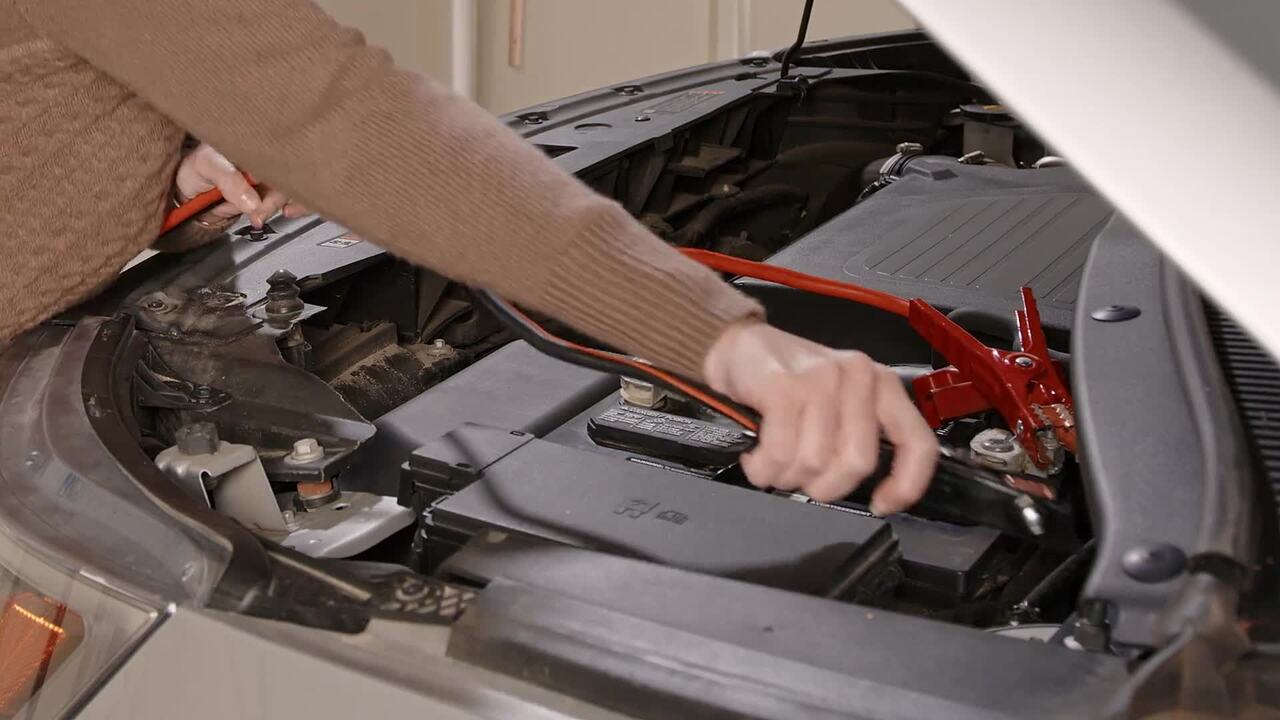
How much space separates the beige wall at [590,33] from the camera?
174 inches

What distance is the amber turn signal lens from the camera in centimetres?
86

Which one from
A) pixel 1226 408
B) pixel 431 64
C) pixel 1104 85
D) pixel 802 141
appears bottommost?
pixel 431 64

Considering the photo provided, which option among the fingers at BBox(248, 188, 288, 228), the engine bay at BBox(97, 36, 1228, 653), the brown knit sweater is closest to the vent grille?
the engine bay at BBox(97, 36, 1228, 653)

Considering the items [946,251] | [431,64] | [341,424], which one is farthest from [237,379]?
[431,64]

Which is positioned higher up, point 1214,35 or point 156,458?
point 1214,35

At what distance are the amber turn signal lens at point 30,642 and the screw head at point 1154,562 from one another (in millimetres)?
686

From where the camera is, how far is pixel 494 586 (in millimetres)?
811

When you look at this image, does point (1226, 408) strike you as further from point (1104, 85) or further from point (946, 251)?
point (946, 251)

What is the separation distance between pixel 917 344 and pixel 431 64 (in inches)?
153

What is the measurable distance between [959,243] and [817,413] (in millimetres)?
916

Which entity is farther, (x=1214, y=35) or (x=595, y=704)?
(x=595, y=704)

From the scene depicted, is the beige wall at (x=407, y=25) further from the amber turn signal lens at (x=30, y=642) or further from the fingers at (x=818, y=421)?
the fingers at (x=818, y=421)

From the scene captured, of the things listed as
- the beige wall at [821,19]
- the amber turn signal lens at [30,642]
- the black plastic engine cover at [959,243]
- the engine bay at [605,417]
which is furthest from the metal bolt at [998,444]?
the beige wall at [821,19]

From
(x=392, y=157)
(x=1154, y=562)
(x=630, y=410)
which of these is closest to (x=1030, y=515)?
(x=1154, y=562)
